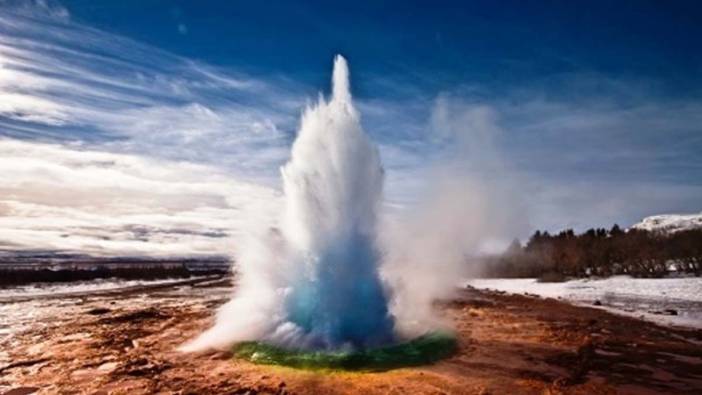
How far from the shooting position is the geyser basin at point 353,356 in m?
11.8

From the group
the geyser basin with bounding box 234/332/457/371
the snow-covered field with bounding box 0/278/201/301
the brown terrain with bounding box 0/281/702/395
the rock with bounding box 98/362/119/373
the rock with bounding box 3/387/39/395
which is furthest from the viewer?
the snow-covered field with bounding box 0/278/201/301

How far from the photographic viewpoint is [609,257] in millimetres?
67250

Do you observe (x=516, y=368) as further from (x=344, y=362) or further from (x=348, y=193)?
(x=348, y=193)

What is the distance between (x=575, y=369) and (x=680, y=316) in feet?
44.9

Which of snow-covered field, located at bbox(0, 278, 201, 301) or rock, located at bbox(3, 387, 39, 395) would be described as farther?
snow-covered field, located at bbox(0, 278, 201, 301)

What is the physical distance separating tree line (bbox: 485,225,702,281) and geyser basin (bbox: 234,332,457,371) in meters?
53.6

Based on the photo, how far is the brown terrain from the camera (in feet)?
33.2

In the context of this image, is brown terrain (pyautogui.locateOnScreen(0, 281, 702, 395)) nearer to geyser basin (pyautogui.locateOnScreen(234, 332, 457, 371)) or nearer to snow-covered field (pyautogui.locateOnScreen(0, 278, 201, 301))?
geyser basin (pyautogui.locateOnScreen(234, 332, 457, 371))

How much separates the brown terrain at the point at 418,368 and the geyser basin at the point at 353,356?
1.36 ft

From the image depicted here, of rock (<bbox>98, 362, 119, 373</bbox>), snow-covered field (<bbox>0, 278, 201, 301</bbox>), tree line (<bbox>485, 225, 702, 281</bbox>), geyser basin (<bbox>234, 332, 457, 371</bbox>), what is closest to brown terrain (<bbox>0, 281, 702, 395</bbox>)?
rock (<bbox>98, 362, 119, 373</bbox>)

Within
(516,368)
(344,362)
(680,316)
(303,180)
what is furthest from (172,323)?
(680,316)

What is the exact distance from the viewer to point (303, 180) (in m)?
15.1

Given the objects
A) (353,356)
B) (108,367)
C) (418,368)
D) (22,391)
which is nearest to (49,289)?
(108,367)

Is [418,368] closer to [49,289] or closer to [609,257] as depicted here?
[49,289]
